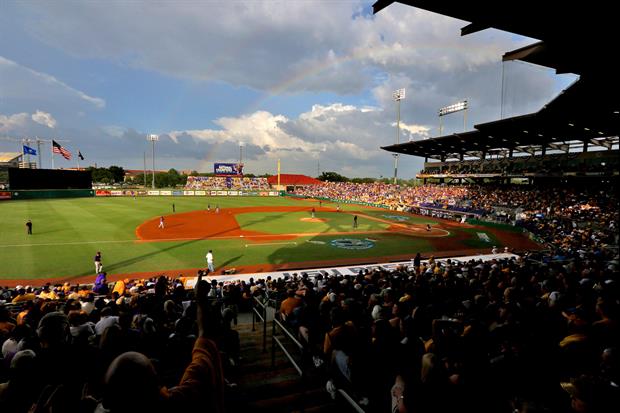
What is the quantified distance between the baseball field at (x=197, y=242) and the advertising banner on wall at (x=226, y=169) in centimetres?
5522

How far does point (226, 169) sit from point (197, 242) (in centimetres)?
7421

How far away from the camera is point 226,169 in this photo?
98.2 m

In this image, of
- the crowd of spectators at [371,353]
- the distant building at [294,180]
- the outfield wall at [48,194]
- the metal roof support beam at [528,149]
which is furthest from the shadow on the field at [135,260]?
the distant building at [294,180]

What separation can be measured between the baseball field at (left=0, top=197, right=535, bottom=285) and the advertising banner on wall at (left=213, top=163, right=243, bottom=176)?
55217mm

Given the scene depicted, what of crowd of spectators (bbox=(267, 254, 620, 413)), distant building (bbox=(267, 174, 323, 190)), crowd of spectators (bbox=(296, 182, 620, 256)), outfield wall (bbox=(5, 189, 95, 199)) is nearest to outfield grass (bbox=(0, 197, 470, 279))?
crowd of spectators (bbox=(296, 182, 620, 256))

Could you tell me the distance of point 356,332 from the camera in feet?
15.5

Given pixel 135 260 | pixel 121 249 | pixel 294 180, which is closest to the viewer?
pixel 135 260

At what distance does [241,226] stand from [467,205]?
1348 inches

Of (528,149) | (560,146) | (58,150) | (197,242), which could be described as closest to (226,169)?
(58,150)

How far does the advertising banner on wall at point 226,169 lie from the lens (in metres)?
97.6

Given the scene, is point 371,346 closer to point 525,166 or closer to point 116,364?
point 116,364

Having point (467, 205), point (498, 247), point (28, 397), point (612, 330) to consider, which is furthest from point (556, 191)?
point (28, 397)

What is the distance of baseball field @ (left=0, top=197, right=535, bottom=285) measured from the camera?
Result: 20141 millimetres

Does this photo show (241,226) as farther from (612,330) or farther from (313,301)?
(612,330)
